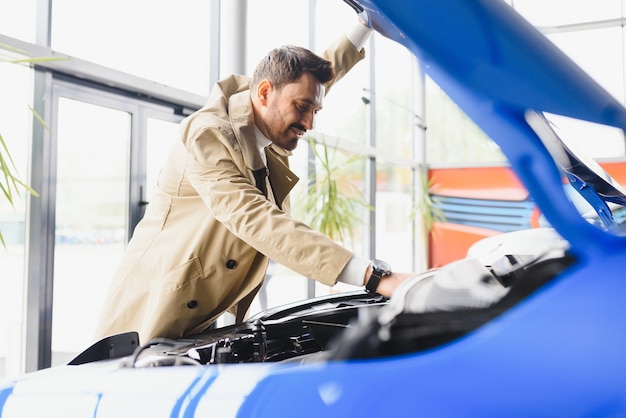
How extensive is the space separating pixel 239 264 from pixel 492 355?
1097 millimetres

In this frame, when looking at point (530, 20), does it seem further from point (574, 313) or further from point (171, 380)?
point (171, 380)

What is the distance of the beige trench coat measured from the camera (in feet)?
4.52

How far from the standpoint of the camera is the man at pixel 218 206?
1560 millimetres

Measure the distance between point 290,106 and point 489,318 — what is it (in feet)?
3.83

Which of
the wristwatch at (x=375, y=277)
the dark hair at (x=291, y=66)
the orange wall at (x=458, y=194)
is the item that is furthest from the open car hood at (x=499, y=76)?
the orange wall at (x=458, y=194)

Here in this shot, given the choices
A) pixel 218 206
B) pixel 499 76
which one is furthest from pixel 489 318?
pixel 218 206

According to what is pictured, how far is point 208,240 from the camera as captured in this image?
1.65m

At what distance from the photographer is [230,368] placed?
2.78 feet

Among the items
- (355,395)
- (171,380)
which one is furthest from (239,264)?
(355,395)

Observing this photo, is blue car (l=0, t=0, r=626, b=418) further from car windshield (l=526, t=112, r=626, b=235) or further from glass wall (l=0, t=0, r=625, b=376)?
glass wall (l=0, t=0, r=625, b=376)

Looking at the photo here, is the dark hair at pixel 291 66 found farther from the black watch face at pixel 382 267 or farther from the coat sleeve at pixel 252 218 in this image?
the black watch face at pixel 382 267

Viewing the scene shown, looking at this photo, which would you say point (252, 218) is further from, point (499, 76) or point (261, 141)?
point (499, 76)

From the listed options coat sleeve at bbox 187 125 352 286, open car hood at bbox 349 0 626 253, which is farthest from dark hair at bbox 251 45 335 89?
open car hood at bbox 349 0 626 253

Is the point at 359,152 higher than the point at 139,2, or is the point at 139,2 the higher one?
the point at 139,2
